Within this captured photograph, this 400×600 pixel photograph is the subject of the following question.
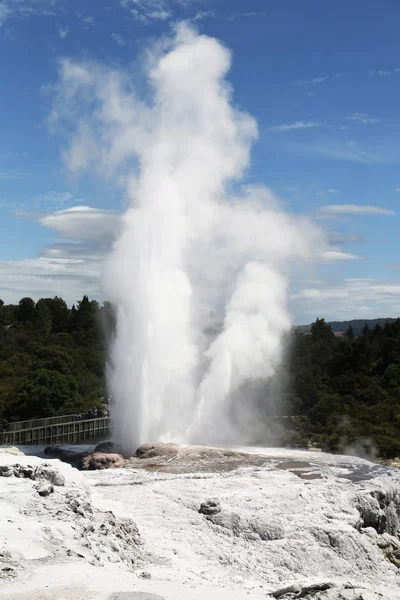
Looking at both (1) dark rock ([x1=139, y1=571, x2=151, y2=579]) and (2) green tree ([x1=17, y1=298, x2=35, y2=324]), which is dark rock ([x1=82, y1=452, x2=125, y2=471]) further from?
(2) green tree ([x1=17, y1=298, x2=35, y2=324])

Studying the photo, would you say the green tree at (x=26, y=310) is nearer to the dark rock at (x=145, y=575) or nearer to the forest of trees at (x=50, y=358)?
the forest of trees at (x=50, y=358)

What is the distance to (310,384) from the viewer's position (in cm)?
4197

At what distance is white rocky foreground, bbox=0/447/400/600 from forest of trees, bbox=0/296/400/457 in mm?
12514

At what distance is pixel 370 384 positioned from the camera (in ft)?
134

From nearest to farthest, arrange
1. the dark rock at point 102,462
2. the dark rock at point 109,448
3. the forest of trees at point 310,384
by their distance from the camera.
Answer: the dark rock at point 102,462 < the dark rock at point 109,448 < the forest of trees at point 310,384

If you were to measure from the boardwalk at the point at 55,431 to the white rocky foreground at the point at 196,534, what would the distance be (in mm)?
13284

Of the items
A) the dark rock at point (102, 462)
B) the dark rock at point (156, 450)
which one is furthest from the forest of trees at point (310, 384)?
the dark rock at point (102, 462)

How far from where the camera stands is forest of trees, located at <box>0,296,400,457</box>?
31.7 metres

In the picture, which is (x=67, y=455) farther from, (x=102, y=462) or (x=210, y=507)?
(x=210, y=507)

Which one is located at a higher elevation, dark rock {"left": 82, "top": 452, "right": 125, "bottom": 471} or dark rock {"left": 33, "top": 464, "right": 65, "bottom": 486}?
dark rock {"left": 33, "top": 464, "right": 65, "bottom": 486}

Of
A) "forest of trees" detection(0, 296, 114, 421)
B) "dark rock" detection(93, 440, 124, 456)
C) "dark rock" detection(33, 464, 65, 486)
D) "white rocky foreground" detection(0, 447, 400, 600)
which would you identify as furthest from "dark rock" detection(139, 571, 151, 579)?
"forest of trees" detection(0, 296, 114, 421)

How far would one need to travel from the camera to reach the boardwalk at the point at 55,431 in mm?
31375

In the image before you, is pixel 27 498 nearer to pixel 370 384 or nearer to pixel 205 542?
pixel 205 542

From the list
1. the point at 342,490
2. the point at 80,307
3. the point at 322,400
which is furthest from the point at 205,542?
the point at 80,307
